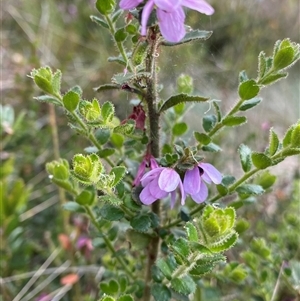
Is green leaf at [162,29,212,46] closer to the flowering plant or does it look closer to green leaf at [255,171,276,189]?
the flowering plant

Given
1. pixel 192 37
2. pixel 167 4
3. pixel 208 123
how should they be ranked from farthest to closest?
pixel 208 123 → pixel 192 37 → pixel 167 4

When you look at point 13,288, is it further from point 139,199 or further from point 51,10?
point 51,10

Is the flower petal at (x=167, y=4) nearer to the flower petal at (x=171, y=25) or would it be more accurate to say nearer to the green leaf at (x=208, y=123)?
the flower petal at (x=171, y=25)

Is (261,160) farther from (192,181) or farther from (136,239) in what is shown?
(136,239)

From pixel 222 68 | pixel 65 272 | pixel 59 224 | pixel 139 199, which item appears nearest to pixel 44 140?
pixel 59 224

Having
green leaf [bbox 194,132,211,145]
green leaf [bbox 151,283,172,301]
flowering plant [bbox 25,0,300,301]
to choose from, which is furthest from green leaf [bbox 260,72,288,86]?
green leaf [bbox 151,283,172,301]

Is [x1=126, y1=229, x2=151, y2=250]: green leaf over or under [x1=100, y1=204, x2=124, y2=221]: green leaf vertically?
under

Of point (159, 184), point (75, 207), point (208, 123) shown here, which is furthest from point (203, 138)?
point (75, 207)
